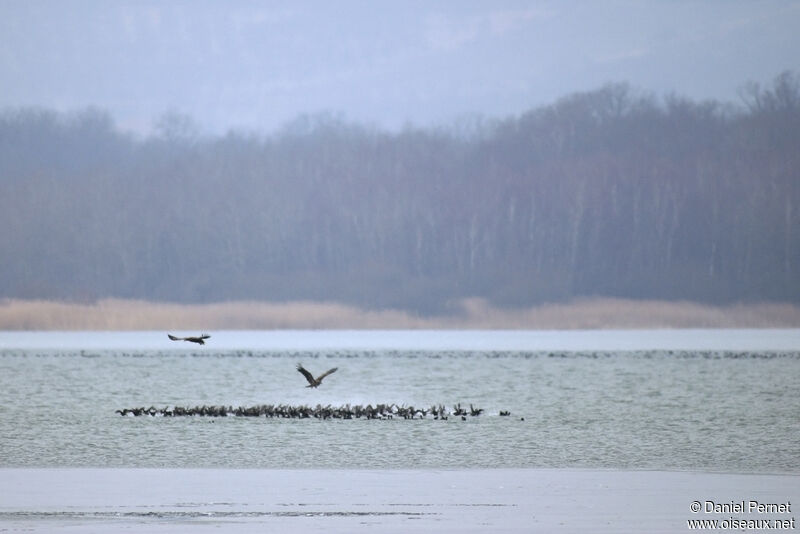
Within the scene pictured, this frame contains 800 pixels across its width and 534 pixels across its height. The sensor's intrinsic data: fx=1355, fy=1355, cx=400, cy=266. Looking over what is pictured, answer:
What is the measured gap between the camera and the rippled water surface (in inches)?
961

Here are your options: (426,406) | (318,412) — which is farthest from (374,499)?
(426,406)

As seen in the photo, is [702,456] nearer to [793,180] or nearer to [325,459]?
[325,459]

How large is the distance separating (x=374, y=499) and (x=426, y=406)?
17007 mm

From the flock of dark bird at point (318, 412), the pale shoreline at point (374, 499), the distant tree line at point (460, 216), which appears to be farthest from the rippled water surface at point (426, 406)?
the distant tree line at point (460, 216)

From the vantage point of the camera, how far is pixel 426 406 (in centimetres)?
3556

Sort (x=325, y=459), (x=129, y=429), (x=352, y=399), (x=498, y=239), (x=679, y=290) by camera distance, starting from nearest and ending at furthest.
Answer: (x=325, y=459), (x=129, y=429), (x=352, y=399), (x=679, y=290), (x=498, y=239)

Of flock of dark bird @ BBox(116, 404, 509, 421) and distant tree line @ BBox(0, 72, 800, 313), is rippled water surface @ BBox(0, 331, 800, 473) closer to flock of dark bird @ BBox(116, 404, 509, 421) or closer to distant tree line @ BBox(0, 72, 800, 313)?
flock of dark bird @ BBox(116, 404, 509, 421)

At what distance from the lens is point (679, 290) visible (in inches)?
5704

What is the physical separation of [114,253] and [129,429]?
130 m

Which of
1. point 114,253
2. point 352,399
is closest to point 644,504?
point 352,399

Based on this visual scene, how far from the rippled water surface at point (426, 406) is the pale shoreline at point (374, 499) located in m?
1.58

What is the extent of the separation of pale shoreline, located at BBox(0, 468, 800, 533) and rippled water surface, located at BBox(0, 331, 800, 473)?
5.19 ft

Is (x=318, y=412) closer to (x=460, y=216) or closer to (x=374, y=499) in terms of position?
(x=374, y=499)

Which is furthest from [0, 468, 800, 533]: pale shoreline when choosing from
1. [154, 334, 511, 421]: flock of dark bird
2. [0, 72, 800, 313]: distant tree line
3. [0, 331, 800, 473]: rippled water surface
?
[0, 72, 800, 313]: distant tree line
